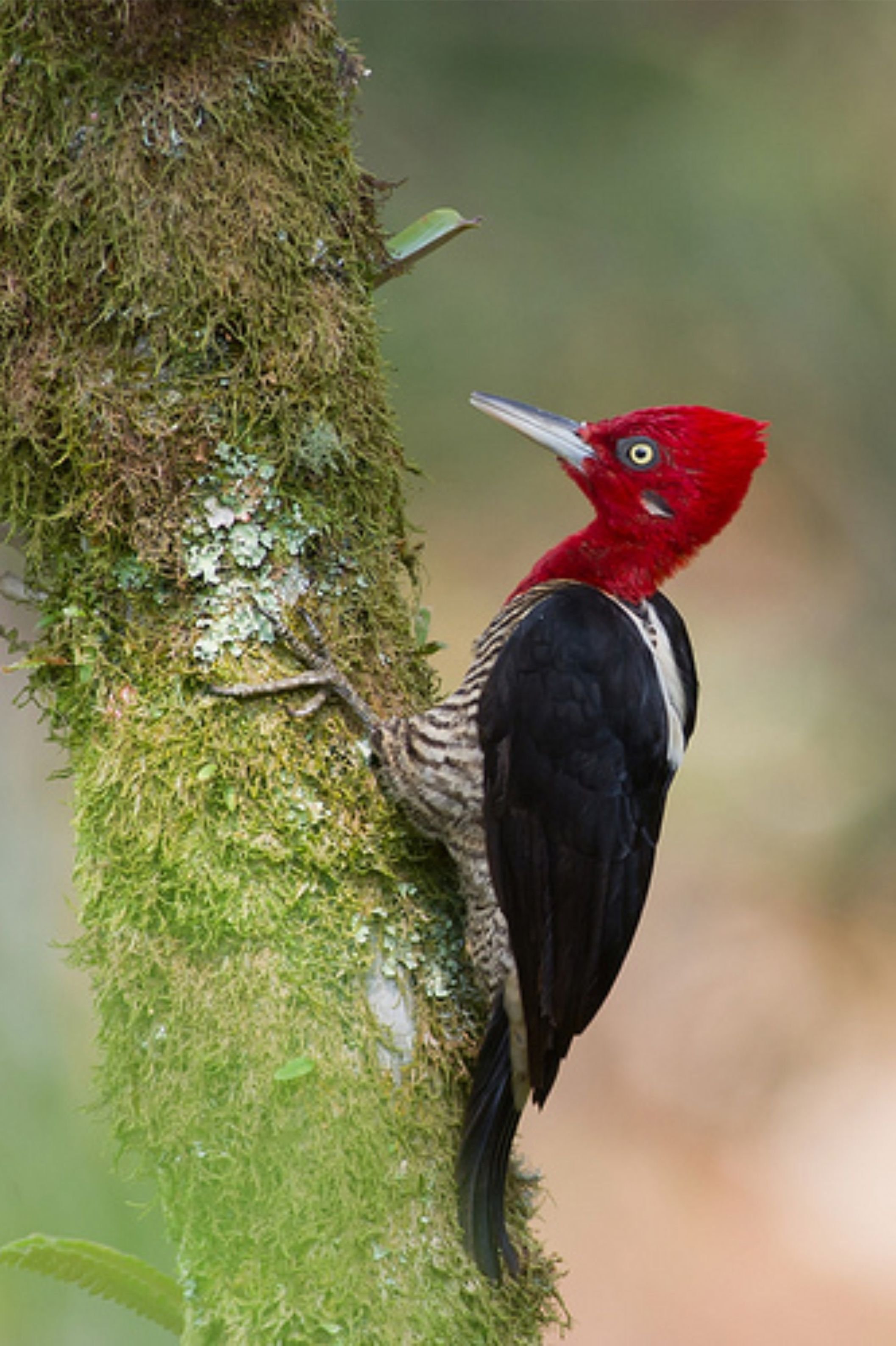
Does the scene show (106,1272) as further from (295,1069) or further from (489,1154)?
(489,1154)

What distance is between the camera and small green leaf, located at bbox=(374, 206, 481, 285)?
248 cm

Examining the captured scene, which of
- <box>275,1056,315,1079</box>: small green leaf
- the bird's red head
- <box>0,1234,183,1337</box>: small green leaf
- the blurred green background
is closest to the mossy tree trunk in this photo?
<box>275,1056,315,1079</box>: small green leaf

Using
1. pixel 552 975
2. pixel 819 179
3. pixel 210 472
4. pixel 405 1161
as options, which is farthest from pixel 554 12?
pixel 405 1161

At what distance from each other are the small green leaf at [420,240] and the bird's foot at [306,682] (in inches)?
24.3

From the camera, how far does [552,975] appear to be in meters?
2.45

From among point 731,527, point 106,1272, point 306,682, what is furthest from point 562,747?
point 731,527

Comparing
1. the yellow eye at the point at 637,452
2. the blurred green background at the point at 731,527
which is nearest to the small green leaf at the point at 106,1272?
the yellow eye at the point at 637,452

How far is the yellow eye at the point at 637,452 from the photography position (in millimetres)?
2791

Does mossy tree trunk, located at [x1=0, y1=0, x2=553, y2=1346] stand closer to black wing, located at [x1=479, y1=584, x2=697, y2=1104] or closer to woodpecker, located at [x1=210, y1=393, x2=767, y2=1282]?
woodpecker, located at [x1=210, y1=393, x2=767, y2=1282]

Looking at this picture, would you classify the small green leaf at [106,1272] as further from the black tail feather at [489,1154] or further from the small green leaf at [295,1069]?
the black tail feather at [489,1154]

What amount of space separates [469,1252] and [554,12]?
12.7 feet

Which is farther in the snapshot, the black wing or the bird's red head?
the bird's red head

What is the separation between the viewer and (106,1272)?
132 centimetres

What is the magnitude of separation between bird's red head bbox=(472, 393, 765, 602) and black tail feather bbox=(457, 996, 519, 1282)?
3.10 feet
